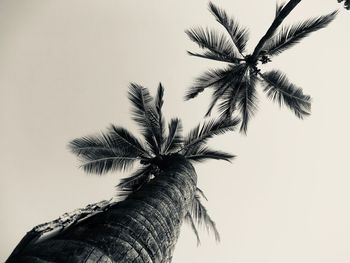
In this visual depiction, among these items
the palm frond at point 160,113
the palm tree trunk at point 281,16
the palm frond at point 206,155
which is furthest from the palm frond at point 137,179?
the palm tree trunk at point 281,16

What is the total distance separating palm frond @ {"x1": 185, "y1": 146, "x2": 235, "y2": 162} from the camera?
30.0 feet

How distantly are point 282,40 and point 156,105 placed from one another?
13.4 feet

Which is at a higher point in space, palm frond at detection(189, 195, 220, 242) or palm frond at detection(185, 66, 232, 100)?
palm frond at detection(185, 66, 232, 100)

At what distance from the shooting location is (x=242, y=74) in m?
9.73

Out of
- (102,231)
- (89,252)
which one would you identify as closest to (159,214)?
(102,231)

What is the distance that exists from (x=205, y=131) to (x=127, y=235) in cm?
627

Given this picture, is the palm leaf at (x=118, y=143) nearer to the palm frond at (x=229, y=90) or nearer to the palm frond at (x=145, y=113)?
the palm frond at (x=145, y=113)

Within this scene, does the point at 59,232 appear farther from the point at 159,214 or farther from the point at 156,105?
the point at 156,105

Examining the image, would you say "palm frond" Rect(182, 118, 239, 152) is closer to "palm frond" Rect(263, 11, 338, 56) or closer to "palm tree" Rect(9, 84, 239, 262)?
"palm tree" Rect(9, 84, 239, 262)

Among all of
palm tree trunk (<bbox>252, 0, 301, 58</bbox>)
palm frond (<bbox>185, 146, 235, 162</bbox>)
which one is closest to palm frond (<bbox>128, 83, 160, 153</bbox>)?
palm frond (<bbox>185, 146, 235, 162</bbox>)

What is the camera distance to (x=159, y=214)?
163 inches

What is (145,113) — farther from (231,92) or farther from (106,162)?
(231,92)

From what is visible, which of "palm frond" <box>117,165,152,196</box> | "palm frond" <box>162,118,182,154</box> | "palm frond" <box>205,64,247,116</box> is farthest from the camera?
"palm frond" <box>205,64,247,116</box>

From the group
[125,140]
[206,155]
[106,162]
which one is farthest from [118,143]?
[206,155]
